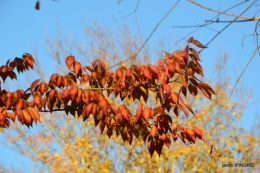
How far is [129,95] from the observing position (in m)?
3.04

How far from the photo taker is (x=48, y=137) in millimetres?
10031

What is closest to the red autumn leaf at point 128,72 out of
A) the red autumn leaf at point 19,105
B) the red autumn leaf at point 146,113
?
the red autumn leaf at point 146,113

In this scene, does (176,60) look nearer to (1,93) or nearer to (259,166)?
(1,93)

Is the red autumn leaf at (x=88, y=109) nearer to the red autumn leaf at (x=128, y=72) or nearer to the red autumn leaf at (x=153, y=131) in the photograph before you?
the red autumn leaf at (x=128, y=72)

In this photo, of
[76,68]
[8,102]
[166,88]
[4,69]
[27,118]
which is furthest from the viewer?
[4,69]

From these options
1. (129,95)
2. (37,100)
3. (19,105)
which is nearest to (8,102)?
(19,105)

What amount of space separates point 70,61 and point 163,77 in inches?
29.9

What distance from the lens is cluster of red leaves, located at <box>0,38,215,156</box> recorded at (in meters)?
2.81

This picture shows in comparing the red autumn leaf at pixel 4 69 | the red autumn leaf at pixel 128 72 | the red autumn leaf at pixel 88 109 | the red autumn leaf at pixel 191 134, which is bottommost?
the red autumn leaf at pixel 191 134

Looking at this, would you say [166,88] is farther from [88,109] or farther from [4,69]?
[4,69]

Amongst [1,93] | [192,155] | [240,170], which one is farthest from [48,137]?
[1,93]

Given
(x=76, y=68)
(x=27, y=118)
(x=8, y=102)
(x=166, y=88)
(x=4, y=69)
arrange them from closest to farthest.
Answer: (x=166, y=88) → (x=27, y=118) → (x=8, y=102) → (x=76, y=68) → (x=4, y=69)

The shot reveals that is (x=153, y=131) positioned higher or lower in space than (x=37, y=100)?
lower

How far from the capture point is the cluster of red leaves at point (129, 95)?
2.81 metres
